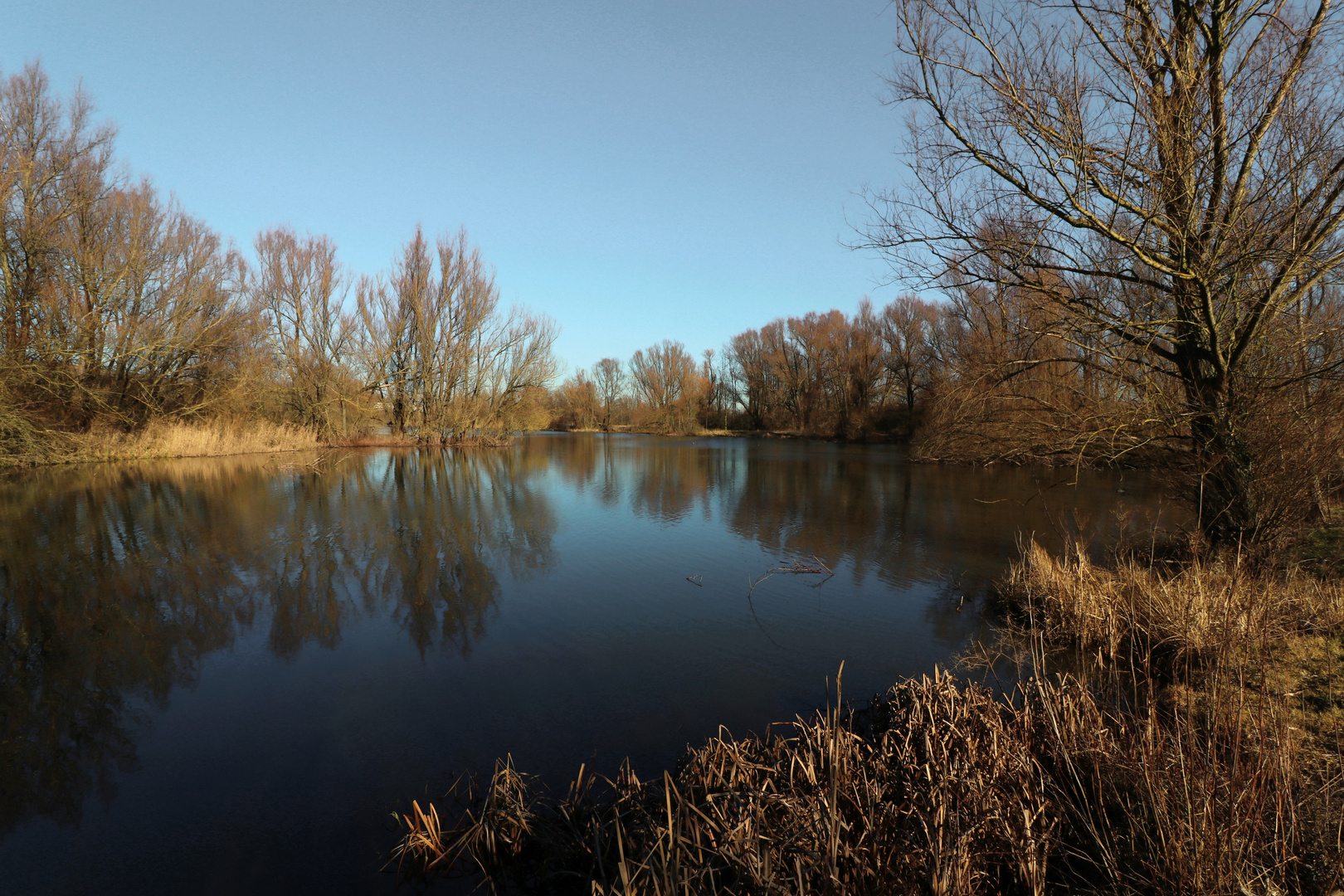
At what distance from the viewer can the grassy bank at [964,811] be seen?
2.13 m

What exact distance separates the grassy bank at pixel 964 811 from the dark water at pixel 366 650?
694mm

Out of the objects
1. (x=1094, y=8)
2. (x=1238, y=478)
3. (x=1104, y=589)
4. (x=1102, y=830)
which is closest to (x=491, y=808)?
(x=1102, y=830)

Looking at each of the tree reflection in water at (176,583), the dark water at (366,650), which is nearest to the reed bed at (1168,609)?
the dark water at (366,650)

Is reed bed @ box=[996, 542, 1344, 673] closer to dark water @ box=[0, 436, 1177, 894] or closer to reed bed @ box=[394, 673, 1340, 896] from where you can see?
dark water @ box=[0, 436, 1177, 894]

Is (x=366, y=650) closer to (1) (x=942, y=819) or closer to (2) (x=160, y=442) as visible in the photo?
(1) (x=942, y=819)

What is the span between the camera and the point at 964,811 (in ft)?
8.35

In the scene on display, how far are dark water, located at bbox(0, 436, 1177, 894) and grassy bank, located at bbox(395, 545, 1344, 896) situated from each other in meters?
0.69

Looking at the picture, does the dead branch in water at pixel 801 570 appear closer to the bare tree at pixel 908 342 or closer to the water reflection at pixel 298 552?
the water reflection at pixel 298 552

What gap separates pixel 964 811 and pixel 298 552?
9156mm

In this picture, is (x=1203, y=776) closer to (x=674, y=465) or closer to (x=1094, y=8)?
(x=1094, y=8)

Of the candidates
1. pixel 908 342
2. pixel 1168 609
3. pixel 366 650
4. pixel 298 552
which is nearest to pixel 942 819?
pixel 1168 609

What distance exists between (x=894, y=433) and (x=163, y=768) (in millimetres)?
41840

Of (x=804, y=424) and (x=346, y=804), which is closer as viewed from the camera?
(x=346, y=804)

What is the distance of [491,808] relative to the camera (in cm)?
297
